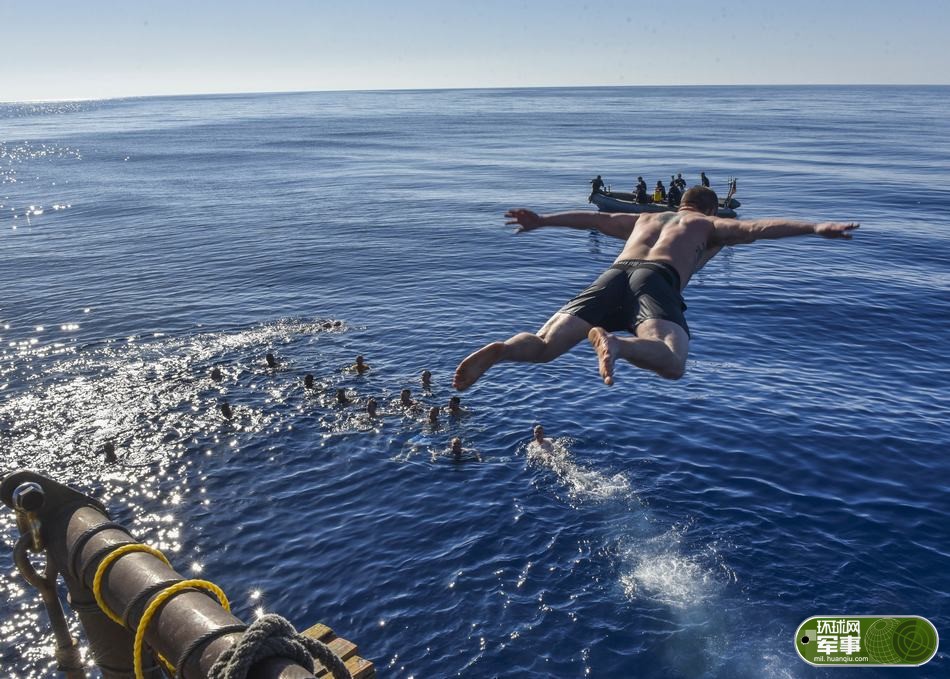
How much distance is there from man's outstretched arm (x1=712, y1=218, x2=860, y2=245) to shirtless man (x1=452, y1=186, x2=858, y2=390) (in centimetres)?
1

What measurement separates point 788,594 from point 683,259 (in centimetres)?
1121

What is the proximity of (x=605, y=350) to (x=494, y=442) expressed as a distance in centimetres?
1725

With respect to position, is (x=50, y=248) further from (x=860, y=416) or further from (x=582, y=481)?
(x=860, y=416)

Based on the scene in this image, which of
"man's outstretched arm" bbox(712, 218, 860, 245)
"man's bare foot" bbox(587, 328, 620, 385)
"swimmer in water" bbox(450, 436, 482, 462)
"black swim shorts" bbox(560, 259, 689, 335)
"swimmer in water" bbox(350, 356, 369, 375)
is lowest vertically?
"swimmer in water" bbox(450, 436, 482, 462)

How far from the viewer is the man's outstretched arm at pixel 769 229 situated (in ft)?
32.0

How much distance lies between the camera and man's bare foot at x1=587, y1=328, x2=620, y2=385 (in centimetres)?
870

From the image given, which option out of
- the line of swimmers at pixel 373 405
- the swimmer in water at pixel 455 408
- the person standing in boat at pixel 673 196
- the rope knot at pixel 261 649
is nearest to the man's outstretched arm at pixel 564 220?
the rope knot at pixel 261 649

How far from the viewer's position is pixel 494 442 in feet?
84.9

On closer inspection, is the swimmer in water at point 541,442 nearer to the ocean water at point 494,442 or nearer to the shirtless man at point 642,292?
the ocean water at point 494,442

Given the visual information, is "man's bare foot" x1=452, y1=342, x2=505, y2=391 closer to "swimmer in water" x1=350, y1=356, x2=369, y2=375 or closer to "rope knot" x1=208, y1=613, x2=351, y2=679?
"rope knot" x1=208, y1=613, x2=351, y2=679

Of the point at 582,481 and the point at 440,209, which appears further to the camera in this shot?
the point at 440,209

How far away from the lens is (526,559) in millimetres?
19359

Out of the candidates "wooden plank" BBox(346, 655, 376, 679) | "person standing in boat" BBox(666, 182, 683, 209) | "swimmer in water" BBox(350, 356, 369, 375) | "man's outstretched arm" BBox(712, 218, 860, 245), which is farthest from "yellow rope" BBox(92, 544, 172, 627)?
"person standing in boat" BBox(666, 182, 683, 209)

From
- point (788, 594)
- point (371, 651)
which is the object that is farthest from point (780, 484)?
point (371, 651)
